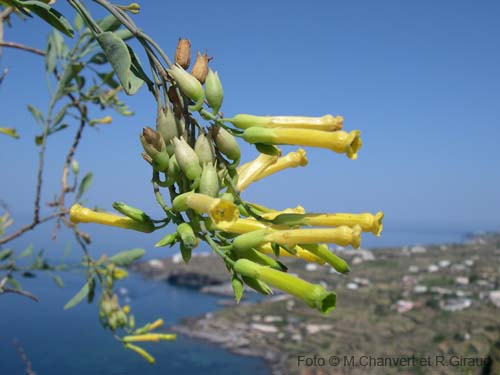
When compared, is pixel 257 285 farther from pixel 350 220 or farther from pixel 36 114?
pixel 36 114

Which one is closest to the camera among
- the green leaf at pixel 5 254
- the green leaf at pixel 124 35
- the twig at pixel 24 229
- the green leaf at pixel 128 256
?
the green leaf at pixel 124 35

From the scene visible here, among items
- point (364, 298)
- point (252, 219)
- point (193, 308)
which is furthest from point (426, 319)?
point (252, 219)

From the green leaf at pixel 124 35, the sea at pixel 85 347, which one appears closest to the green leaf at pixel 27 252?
the green leaf at pixel 124 35

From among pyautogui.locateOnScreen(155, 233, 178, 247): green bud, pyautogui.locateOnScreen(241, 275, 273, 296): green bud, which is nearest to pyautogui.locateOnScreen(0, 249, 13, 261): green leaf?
pyautogui.locateOnScreen(155, 233, 178, 247): green bud

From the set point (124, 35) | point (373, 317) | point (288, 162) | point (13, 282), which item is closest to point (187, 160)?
point (288, 162)

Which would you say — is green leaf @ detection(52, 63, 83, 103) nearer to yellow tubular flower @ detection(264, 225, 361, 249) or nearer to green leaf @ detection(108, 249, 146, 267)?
green leaf @ detection(108, 249, 146, 267)

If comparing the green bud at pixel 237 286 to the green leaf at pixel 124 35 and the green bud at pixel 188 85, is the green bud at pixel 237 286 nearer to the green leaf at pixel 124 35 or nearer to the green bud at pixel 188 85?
the green bud at pixel 188 85
